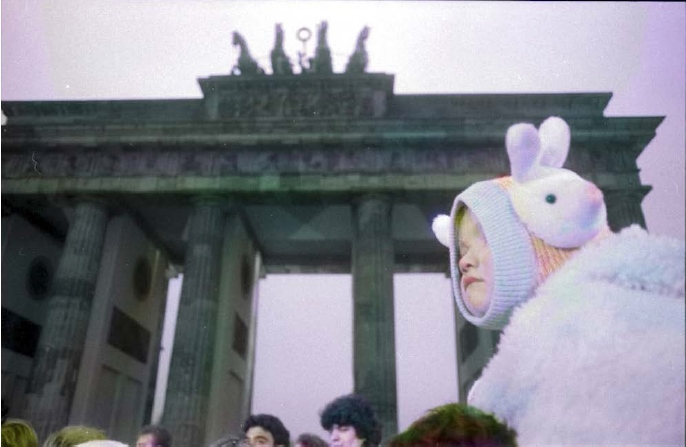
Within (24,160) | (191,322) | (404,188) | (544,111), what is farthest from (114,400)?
(544,111)

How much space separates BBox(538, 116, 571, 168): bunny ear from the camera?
76.4 inches

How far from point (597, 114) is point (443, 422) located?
1639 centimetres

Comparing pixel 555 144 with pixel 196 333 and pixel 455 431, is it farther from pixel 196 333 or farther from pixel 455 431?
pixel 196 333

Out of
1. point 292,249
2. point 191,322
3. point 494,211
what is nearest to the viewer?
point 494,211

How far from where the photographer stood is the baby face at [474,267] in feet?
6.05

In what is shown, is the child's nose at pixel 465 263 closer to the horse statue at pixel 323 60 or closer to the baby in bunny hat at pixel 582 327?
the baby in bunny hat at pixel 582 327

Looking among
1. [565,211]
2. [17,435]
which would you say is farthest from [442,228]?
[17,435]

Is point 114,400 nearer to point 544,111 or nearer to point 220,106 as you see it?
point 220,106

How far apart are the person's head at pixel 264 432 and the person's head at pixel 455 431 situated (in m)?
3.54

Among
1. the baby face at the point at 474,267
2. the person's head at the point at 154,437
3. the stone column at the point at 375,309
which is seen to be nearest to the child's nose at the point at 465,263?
the baby face at the point at 474,267

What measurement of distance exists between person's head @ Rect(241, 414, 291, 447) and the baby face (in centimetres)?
297

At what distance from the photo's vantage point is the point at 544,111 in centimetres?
1541

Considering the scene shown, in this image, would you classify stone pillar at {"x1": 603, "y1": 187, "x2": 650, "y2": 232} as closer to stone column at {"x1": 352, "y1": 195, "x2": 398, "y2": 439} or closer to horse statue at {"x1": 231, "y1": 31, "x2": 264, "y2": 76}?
stone column at {"x1": 352, "y1": 195, "x2": 398, "y2": 439}

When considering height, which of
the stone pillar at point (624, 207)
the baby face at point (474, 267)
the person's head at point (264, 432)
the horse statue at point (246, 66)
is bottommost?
the person's head at point (264, 432)
